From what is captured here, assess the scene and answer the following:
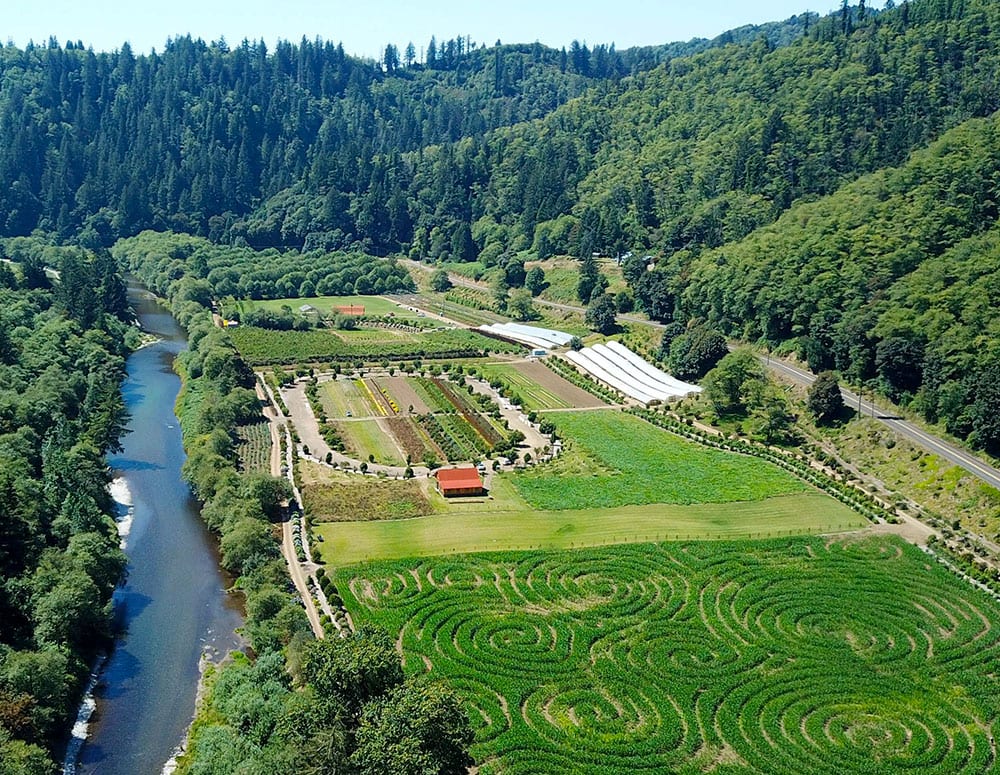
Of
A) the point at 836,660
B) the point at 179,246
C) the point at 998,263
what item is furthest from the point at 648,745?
the point at 179,246

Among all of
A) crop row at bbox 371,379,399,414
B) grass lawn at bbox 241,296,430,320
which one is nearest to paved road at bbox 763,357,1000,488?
crop row at bbox 371,379,399,414

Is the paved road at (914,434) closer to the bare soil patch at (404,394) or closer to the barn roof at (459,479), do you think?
the barn roof at (459,479)

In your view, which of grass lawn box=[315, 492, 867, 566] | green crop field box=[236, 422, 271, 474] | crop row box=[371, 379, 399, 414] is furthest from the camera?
crop row box=[371, 379, 399, 414]

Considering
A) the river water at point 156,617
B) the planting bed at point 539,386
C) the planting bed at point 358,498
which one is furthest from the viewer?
the planting bed at point 539,386

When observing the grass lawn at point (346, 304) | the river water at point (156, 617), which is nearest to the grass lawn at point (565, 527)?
the river water at point (156, 617)

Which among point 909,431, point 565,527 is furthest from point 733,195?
point 565,527

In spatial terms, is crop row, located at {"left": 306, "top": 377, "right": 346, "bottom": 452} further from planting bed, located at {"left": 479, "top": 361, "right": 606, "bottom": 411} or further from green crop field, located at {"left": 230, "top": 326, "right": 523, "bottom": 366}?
planting bed, located at {"left": 479, "top": 361, "right": 606, "bottom": 411}
